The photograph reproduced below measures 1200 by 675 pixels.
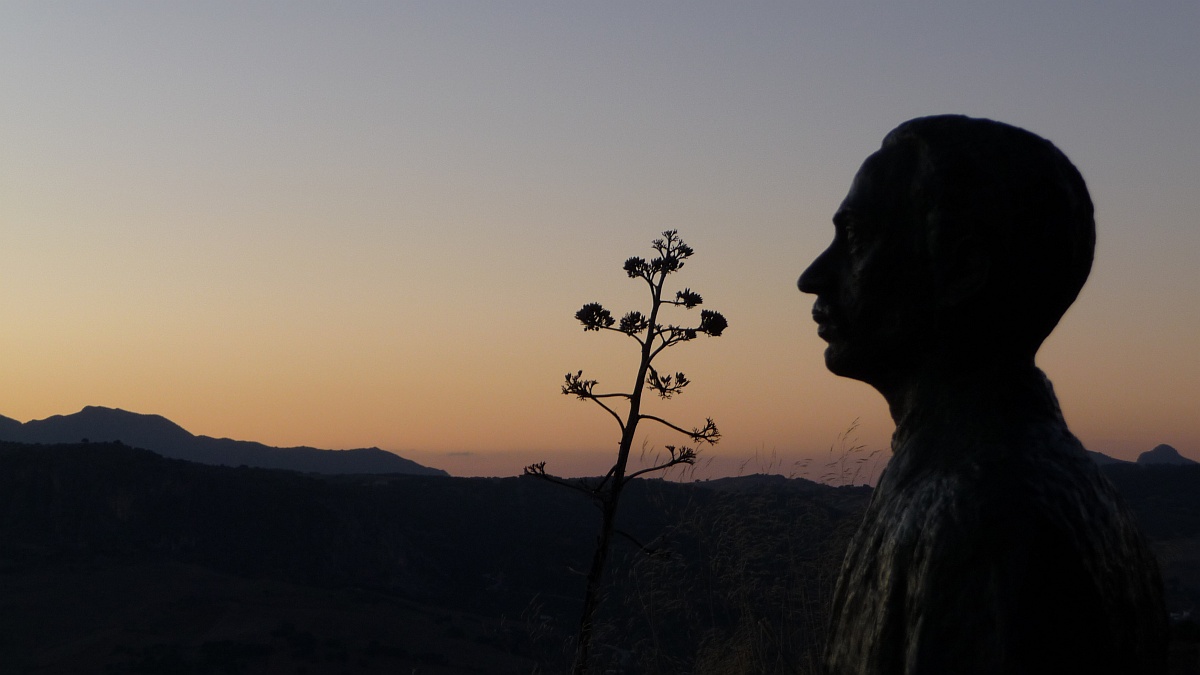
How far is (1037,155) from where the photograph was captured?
1.90 m

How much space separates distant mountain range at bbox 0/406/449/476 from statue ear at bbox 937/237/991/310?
95.1 metres

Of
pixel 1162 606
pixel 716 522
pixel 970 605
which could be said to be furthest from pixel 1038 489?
pixel 716 522

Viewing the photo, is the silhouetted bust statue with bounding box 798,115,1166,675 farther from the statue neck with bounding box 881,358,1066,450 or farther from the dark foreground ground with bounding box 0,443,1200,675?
the dark foreground ground with bounding box 0,443,1200,675

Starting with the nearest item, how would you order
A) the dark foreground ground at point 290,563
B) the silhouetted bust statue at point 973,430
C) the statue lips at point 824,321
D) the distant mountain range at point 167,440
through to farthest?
the silhouetted bust statue at point 973,430
the statue lips at point 824,321
the dark foreground ground at point 290,563
the distant mountain range at point 167,440

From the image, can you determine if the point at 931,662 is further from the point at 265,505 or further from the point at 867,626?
the point at 265,505

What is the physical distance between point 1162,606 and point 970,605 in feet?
1.75

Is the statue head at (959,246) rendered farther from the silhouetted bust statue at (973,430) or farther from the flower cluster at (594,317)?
the flower cluster at (594,317)

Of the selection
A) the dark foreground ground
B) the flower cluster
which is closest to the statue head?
the flower cluster

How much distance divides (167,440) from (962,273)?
10860 cm

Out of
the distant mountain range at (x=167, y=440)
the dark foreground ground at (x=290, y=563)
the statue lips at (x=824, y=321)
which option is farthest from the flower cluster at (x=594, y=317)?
the distant mountain range at (x=167, y=440)

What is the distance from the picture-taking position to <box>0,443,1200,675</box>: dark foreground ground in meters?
30.7

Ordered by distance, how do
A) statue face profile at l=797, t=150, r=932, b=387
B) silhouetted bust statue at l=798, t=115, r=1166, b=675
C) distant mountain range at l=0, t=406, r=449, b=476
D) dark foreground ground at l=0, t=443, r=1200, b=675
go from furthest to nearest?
1. distant mountain range at l=0, t=406, r=449, b=476
2. dark foreground ground at l=0, t=443, r=1200, b=675
3. statue face profile at l=797, t=150, r=932, b=387
4. silhouetted bust statue at l=798, t=115, r=1166, b=675

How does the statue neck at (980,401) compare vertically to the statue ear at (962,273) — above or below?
below

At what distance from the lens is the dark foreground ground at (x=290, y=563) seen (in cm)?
3073
